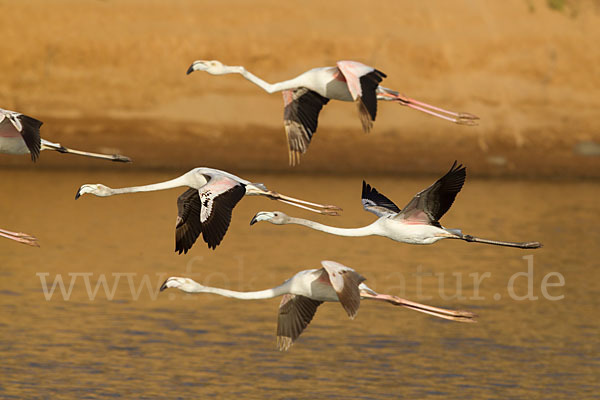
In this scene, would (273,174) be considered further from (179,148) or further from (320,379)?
(320,379)

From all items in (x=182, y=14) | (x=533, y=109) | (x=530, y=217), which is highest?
(x=182, y=14)

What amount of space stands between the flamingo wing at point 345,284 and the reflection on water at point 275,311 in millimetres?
7821

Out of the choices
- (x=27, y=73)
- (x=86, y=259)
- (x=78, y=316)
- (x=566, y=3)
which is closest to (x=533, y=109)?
Result: (x=566, y=3)

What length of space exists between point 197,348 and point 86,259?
8.88m

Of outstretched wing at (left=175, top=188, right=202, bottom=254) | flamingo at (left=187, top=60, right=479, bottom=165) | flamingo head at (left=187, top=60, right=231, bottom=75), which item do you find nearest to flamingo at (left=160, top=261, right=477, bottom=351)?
outstretched wing at (left=175, top=188, right=202, bottom=254)

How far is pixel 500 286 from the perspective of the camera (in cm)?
3256

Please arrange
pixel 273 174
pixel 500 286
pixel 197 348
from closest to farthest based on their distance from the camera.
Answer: pixel 197 348 → pixel 500 286 → pixel 273 174

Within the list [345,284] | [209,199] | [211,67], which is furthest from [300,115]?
[345,284]

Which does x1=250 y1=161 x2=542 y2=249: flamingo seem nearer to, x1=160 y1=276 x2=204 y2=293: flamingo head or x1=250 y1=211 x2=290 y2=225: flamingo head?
→ x1=250 y1=211 x2=290 y2=225: flamingo head

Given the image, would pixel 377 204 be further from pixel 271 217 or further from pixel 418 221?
pixel 271 217

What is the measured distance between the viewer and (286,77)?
5116 cm

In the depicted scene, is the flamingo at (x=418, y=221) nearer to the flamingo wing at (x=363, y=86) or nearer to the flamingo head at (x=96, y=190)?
the flamingo wing at (x=363, y=86)

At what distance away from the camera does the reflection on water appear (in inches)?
929

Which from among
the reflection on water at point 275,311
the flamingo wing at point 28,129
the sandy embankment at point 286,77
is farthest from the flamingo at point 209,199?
the sandy embankment at point 286,77
